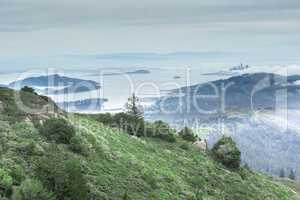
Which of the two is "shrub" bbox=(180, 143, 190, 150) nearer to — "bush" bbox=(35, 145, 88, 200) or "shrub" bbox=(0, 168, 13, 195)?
"bush" bbox=(35, 145, 88, 200)

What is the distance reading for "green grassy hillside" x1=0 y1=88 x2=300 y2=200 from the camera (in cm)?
2552

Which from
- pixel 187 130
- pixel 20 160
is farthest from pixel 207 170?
pixel 20 160

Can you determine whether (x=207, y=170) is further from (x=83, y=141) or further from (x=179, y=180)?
(x=83, y=141)

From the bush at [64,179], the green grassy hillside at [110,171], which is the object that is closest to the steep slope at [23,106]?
the green grassy hillside at [110,171]

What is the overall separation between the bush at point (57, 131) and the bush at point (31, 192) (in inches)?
416

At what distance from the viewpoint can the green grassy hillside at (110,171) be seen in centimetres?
2552

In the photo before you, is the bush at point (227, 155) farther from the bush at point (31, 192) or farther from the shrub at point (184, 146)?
the bush at point (31, 192)

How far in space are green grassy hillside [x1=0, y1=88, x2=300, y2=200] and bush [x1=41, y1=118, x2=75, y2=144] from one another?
39 cm

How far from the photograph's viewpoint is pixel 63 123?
35.6 meters

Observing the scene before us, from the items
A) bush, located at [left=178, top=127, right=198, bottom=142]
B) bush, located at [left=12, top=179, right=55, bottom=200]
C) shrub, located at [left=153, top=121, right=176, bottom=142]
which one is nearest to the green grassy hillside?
bush, located at [left=12, top=179, right=55, bottom=200]

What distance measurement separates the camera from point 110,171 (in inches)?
1339

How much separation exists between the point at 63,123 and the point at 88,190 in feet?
27.5

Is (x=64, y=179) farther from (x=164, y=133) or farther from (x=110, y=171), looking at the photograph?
(x=164, y=133)

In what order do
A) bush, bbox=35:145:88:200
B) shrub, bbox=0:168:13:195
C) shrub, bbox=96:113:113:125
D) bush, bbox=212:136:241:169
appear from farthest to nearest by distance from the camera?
1. shrub, bbox=96:113:113:125
2. bush, bbox=212:136:241:169
3. bush, bbox=35:145:88:200
4. shrub, bbox=0:168:13:195
